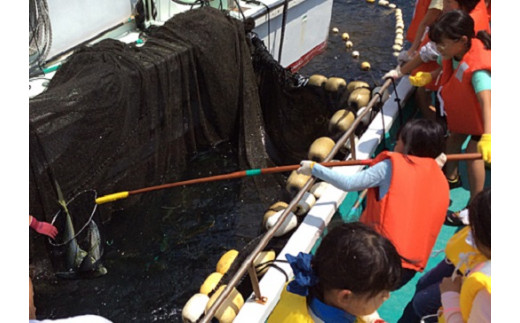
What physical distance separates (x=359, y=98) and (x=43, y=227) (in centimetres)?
334

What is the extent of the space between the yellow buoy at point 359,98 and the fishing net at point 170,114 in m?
0.33

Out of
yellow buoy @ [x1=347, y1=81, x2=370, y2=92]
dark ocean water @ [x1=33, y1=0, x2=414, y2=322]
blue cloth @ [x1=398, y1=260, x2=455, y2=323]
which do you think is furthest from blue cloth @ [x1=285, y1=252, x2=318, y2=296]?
yellow buoy @ [x1=347, y1=81, x2=370, y2=92]

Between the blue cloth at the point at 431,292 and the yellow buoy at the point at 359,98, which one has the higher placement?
the blue cloth at the point at 431,292

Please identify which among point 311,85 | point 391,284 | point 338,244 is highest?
point 338,244

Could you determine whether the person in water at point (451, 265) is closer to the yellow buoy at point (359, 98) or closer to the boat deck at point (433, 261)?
the boat deck at point (433, 261)

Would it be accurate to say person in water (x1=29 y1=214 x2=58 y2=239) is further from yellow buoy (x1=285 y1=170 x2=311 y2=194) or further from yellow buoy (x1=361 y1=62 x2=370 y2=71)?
yellow buoy (x1=361 y1=62 x2=370 y2=71)

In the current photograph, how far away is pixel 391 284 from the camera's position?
1.79 m

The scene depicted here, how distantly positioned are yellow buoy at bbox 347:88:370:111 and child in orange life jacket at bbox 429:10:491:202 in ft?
4.43

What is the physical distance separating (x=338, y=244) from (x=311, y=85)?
425 centimetres

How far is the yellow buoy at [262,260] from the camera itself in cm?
354

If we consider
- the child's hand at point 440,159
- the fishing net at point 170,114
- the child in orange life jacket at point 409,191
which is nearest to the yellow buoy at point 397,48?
the fishing net at point 170,114

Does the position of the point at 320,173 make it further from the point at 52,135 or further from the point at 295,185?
the point at 52,135

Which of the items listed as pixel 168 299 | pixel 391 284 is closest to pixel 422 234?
pixel 391 284

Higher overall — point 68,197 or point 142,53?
point 142,53
